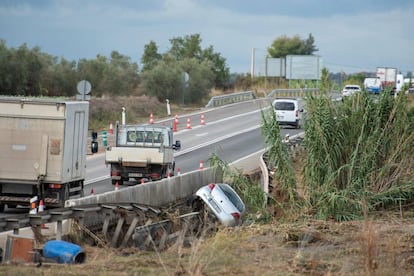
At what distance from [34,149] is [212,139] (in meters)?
25.8

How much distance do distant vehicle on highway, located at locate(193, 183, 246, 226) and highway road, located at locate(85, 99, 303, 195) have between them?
18.5ft

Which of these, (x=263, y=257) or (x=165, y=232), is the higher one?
(x=263, y=257)

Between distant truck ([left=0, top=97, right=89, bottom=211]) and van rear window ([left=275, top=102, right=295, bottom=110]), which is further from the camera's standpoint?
van rear window ([left=275, top=102, right=295, bottom=110])

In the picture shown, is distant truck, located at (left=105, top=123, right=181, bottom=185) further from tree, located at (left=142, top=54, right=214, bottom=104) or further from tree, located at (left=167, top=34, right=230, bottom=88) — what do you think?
tree, located at (left=167, top=34, right=230, bottom=88)

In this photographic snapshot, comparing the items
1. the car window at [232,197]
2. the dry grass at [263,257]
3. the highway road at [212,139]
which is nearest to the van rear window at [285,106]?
the highway road at [212,139]

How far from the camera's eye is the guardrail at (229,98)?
66625mm

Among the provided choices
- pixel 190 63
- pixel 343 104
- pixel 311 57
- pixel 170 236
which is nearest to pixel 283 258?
pixel 170 236

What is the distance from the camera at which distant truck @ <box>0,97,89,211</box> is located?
22703mm

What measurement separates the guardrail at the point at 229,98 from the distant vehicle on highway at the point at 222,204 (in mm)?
42454

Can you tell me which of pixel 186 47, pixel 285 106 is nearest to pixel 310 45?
pixel 186 47

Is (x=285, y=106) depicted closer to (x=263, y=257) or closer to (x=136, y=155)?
(x=136, y=155)

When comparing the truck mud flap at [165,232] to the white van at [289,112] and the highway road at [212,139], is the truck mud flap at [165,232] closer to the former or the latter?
the highway road at [212,139]

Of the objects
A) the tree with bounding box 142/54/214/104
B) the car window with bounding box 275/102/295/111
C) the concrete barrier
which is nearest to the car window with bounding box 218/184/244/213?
the concrete barrier

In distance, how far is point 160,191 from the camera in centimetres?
2559
